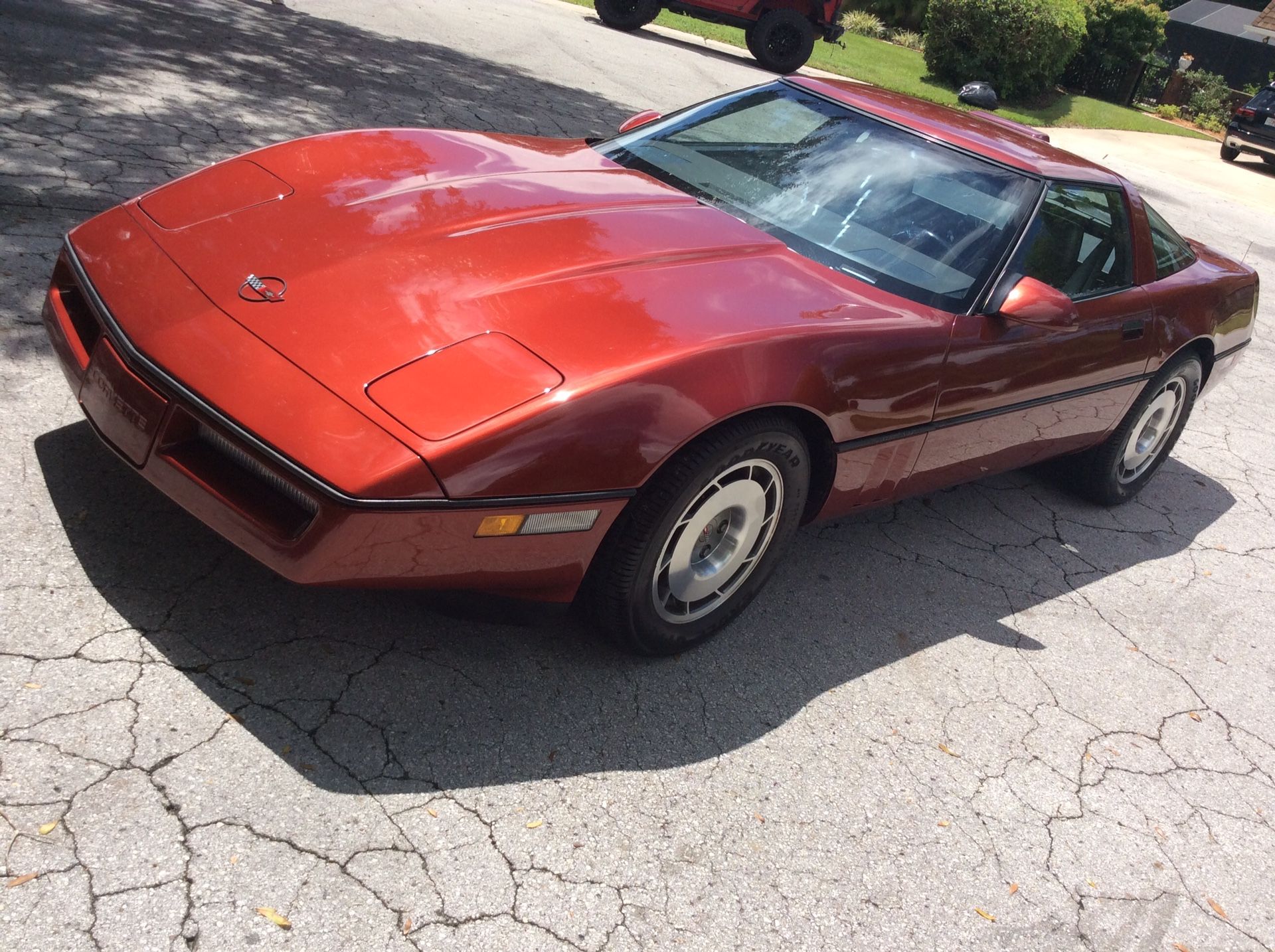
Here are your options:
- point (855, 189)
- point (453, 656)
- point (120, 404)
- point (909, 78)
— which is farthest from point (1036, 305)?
point (909, 78)

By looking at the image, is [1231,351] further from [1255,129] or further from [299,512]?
[1255,129]

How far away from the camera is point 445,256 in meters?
2.87

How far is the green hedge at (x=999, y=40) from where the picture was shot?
59.5 feet

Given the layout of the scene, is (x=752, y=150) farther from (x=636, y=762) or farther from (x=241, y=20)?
(x=241, y=20)

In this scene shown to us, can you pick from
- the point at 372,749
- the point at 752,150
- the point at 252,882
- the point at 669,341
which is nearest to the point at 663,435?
the point at 669,341

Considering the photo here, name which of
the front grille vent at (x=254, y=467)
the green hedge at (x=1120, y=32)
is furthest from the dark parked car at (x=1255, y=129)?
the front grille vent at (x=254, y=467)

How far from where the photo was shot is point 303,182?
315cm

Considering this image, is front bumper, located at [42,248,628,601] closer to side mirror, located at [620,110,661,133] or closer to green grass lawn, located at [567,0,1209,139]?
side mirror, located at [620,110,661,133]

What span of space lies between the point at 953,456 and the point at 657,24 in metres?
15.0

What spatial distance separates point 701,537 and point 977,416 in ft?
3.79

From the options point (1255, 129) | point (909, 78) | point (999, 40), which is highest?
point (999, 40)

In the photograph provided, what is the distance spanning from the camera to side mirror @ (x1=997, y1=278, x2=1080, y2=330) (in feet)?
11.2

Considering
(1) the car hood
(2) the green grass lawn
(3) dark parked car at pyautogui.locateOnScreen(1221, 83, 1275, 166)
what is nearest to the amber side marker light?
(1) the car hood

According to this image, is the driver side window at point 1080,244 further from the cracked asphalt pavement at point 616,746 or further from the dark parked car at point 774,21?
the dark parked car at point 774,21
